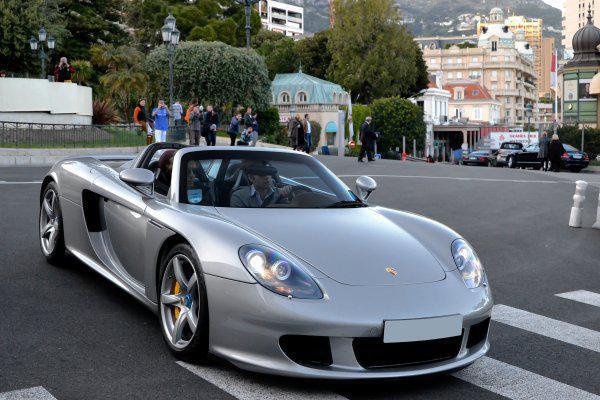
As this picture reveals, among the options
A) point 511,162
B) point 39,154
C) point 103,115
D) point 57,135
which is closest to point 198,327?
point 39,154

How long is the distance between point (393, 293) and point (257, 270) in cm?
73

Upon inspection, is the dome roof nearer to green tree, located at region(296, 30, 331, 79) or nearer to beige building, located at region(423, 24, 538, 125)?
green tree, located at region(296, 30, 331, 79)

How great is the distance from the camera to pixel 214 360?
4508 mm

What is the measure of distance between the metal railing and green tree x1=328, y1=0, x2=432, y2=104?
167 ft

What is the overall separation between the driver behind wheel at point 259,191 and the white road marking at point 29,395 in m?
1.78

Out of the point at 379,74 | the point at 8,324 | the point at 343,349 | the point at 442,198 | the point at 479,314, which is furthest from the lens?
the point at 379,74

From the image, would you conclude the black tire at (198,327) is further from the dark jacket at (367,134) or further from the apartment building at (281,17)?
the apartment building at (281,17)

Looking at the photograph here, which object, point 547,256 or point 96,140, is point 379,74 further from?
point 547,256

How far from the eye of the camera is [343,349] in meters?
3.94

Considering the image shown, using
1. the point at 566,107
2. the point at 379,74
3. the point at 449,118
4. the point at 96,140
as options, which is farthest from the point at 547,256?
the point at 449,118

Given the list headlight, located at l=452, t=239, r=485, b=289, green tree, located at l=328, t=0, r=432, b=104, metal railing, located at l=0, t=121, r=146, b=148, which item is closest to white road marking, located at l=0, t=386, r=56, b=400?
headlight, located at l=452, t=239, r=485, b=289

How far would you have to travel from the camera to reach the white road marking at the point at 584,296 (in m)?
6.74

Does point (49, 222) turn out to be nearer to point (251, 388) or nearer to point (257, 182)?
point (257, 182)

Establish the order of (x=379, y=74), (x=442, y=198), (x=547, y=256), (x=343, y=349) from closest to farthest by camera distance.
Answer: (x=343, y=349) < (x=547, y=256) < (x=442, y=198) < (x=379, y=74)
